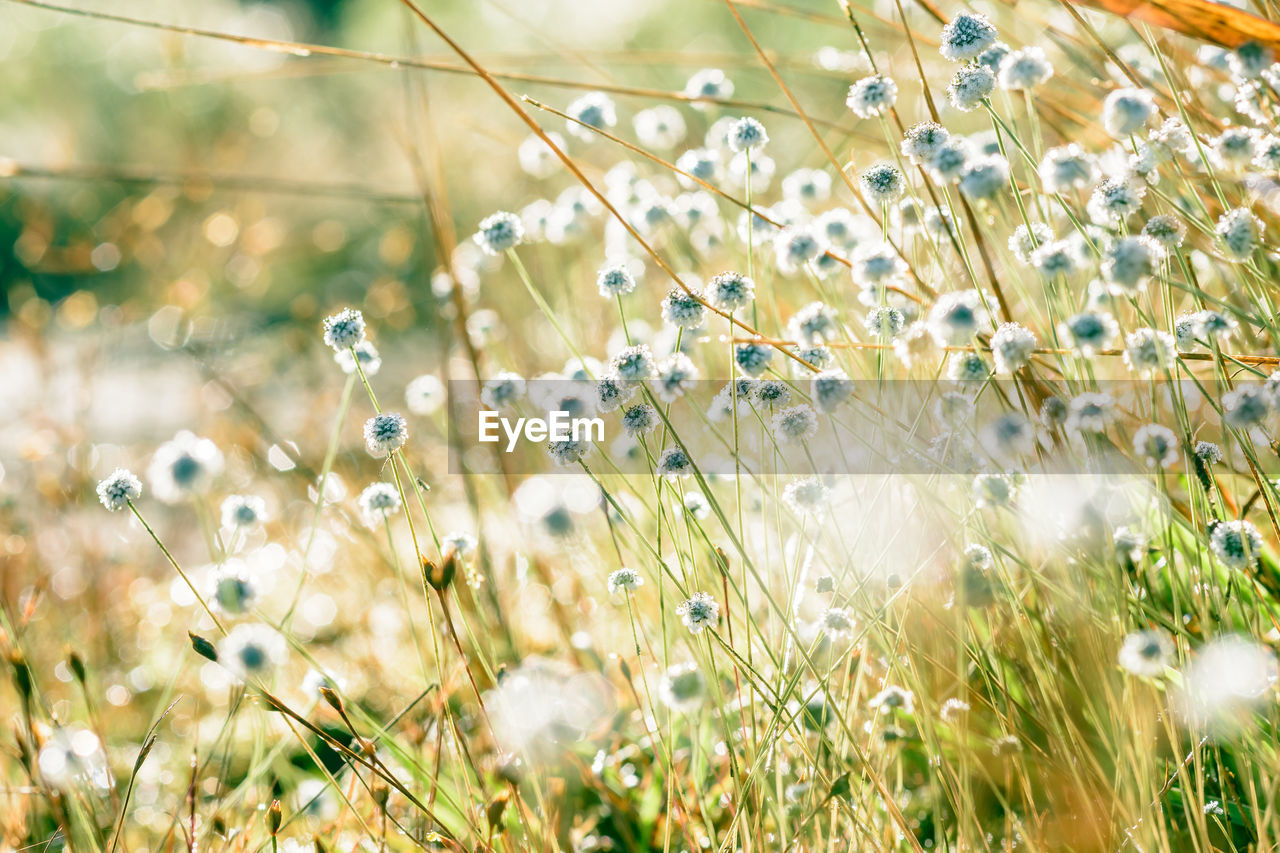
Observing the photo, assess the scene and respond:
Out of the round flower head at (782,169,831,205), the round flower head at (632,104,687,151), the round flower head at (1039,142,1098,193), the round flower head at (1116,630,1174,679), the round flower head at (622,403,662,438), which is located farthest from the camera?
the round flower head at (632,104,687,151)

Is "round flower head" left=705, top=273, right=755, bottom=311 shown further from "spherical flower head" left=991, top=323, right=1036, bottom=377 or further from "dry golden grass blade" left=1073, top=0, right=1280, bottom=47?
"dry golden grass blade" left=1073, top=0, right=1280, bottom=47

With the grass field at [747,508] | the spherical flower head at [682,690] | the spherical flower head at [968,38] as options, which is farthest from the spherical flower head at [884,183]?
the spherical flower head at [682,690]

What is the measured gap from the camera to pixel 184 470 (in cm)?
73

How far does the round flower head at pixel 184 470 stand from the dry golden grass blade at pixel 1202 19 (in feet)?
2.62

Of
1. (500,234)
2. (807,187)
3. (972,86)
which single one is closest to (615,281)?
(500,234)

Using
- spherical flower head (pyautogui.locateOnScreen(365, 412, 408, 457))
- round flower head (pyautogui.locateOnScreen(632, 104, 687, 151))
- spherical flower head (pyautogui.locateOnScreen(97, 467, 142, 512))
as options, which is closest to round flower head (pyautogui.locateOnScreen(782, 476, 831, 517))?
spherical flower head (pyautogui.locateOnScreen(365, 412, 408, 457))

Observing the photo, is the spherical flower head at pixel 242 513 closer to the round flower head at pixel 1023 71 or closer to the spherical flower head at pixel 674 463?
the spherical flower head at pixel 674 463

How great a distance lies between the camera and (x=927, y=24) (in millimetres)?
3000

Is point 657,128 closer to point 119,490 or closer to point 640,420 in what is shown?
point 640,420

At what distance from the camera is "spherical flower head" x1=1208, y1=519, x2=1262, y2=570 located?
0.65 metres

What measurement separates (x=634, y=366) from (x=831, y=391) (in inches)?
6.2

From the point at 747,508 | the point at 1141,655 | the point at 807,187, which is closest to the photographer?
the point at 1141,655

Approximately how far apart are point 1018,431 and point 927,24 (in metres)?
2.78

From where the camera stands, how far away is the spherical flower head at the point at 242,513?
0.90 metres
